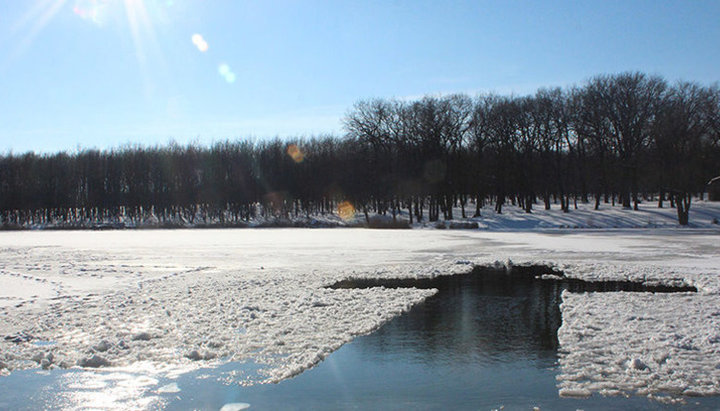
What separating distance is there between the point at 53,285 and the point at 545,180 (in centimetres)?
5394

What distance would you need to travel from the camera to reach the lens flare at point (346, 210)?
68.5 meters

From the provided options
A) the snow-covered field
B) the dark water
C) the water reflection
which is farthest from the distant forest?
the dark water

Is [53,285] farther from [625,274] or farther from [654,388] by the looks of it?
[625,274]

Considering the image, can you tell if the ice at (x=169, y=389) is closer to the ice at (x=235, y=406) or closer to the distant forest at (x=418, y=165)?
the ice at (x=235, y=406)

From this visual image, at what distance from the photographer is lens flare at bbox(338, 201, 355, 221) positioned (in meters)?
68.5

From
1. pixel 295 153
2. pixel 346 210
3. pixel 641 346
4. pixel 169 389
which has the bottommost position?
pixel 641 346

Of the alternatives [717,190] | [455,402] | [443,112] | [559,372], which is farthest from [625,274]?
[717,190]

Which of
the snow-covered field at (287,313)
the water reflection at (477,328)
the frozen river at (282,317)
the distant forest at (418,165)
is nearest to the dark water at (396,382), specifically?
the water reflection at (477,328)

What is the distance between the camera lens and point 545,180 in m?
61.8

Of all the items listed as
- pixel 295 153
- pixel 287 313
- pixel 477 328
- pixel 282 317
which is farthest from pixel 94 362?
pixel 295 153

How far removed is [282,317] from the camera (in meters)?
11.2

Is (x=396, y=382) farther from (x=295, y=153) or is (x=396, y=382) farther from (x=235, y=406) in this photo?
(x=295, y=153)

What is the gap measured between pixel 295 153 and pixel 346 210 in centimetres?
1008

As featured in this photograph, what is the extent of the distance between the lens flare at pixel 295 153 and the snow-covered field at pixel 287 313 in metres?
49.7
